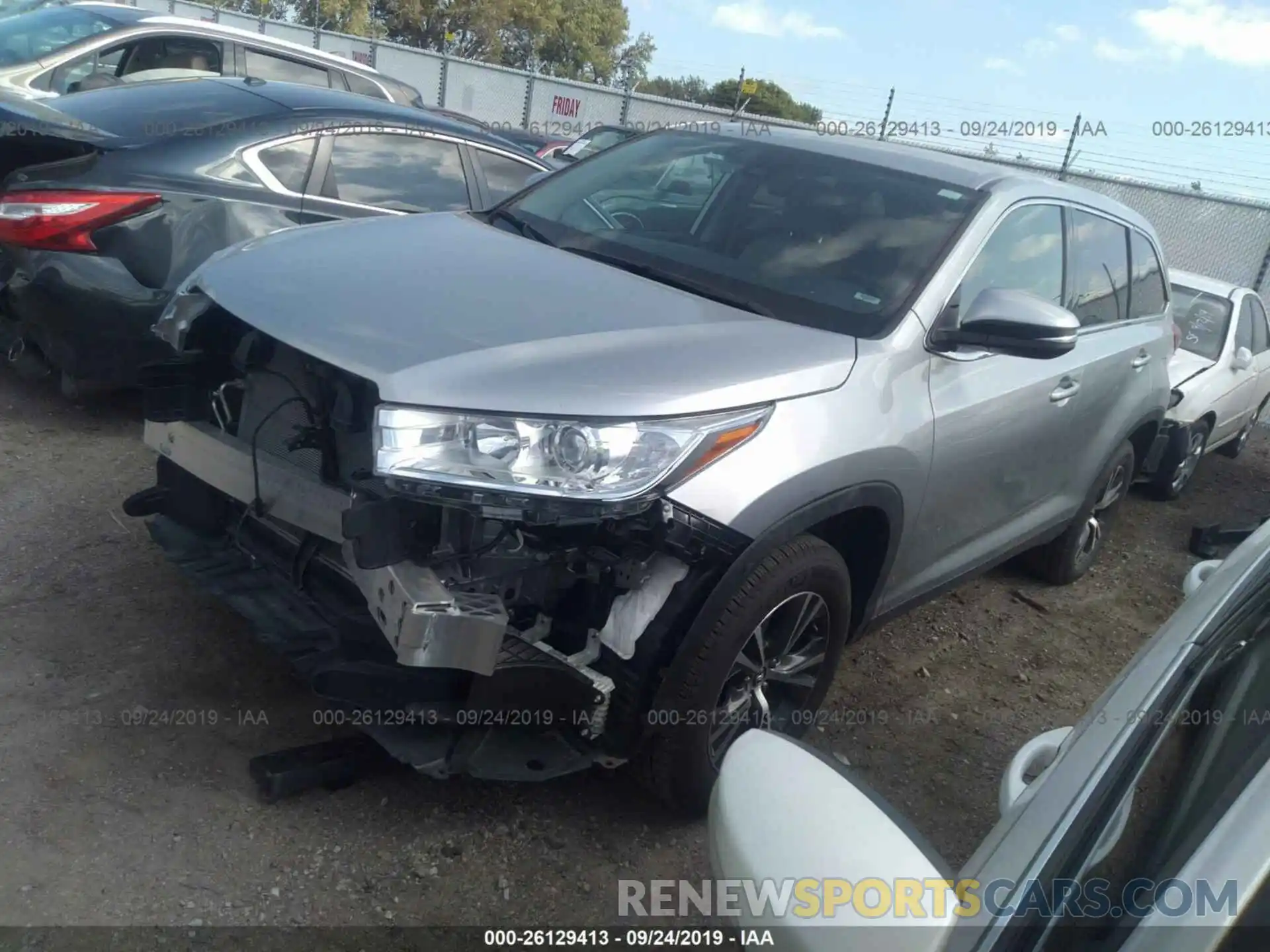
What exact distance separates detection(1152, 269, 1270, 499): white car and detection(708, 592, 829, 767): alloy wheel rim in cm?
452

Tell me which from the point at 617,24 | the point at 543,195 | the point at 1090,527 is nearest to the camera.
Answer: the point at 543,195

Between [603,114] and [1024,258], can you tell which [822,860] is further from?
[603,114]

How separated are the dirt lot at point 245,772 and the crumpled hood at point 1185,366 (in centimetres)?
294

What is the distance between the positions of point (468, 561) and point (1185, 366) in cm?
629

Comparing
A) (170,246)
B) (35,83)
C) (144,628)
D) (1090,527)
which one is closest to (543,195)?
(170,246)

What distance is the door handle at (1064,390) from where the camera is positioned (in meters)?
3.90

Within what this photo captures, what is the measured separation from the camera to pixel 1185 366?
7195 millimetres

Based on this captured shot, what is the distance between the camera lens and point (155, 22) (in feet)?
28.6

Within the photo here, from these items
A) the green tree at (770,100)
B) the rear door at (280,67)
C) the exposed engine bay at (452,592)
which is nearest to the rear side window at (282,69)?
the rear door at (280,67)

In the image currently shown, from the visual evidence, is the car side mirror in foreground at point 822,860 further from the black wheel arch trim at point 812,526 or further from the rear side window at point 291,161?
the rear side window at point 291,161

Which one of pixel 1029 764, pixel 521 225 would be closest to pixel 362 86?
pixel 521 225

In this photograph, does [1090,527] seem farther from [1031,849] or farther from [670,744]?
[1031,849]

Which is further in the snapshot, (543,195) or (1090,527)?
(1090,527)

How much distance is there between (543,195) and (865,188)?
1219 millimetres
